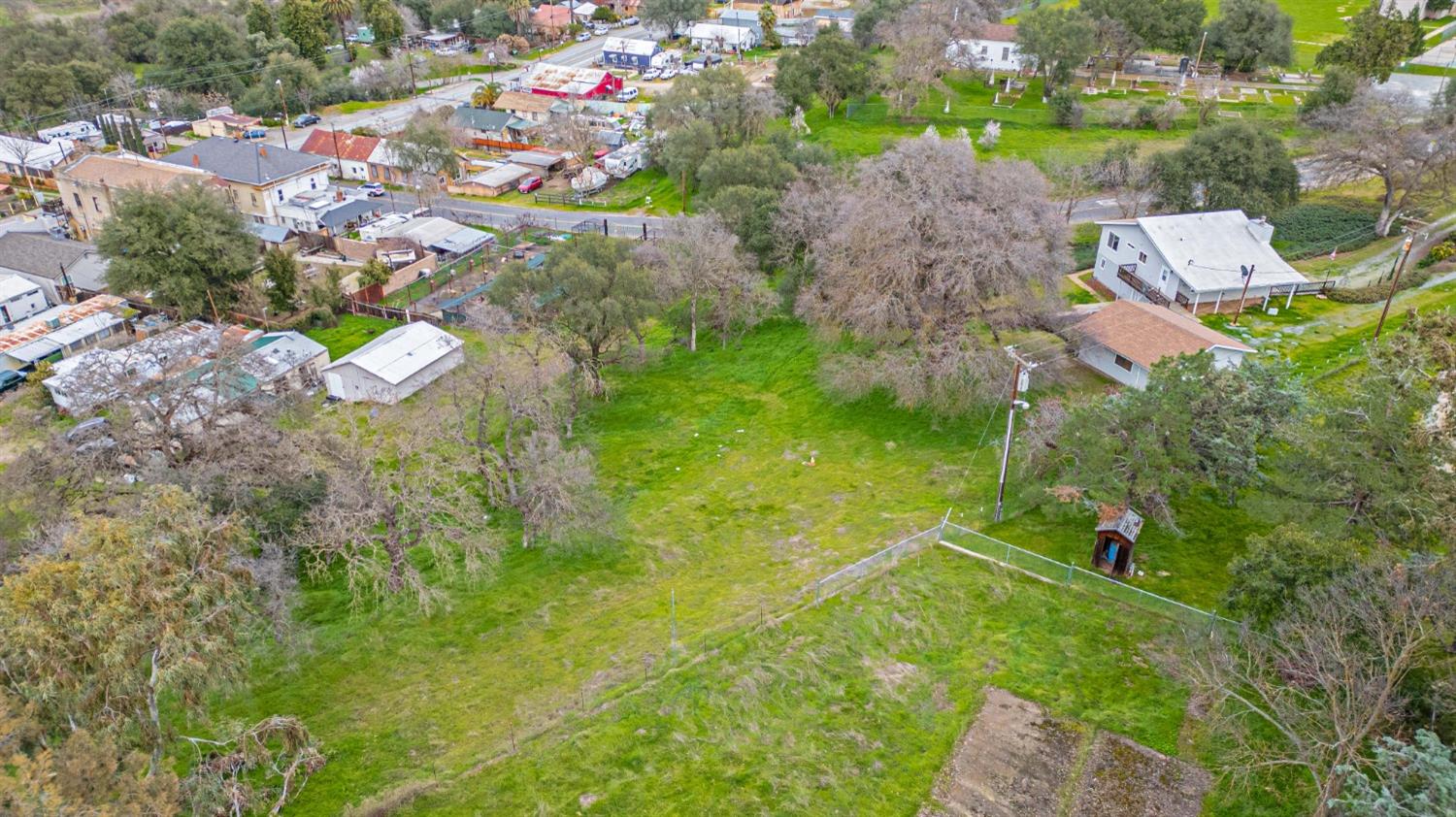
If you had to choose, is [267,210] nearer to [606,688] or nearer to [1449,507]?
[606,688]

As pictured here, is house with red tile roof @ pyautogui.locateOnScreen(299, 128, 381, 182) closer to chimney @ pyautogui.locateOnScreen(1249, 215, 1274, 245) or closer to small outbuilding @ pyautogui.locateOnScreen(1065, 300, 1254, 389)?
small outbuilding @ pyautogui.locateOnScreen(1065, 300, 1254, 389)

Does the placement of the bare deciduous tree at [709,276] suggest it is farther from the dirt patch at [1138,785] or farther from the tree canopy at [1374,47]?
the tree canopy at [1374,47]

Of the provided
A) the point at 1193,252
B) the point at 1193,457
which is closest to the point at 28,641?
the point at 1193,457

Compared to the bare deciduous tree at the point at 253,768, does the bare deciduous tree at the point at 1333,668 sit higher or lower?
higher

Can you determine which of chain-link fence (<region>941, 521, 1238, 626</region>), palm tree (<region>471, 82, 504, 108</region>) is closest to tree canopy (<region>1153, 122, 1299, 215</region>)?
chain-link fence (<region>941, 521, 1238, 626</region>)

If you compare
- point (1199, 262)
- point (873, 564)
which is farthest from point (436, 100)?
point (873, 564)

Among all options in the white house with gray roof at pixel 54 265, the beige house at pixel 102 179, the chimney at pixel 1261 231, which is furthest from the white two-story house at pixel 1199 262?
the white house with gray roof at pixel 54 265
